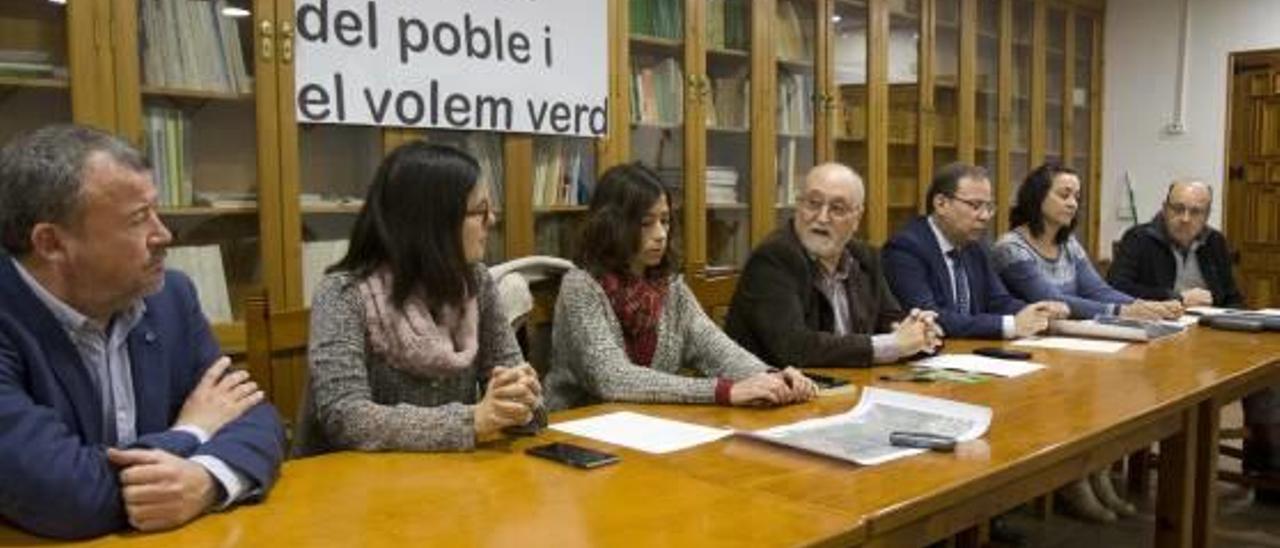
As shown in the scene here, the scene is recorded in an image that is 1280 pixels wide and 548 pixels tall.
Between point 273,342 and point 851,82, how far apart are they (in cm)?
276

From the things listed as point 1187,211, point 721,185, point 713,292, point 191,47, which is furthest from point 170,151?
point 1187,211

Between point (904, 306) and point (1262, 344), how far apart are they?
0.94 m

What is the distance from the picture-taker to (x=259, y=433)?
1470mm

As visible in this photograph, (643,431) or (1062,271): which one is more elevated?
(1062,271)

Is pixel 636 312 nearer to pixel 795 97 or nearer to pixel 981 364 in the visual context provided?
pixel 981 364

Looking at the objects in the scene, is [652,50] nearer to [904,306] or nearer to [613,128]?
[613,128]

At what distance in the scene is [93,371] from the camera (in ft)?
4.63

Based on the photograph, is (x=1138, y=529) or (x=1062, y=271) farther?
(x=1062, y=271)

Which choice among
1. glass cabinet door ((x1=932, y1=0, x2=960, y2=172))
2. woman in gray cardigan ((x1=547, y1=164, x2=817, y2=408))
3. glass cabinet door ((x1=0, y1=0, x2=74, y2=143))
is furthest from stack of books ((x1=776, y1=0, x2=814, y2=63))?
glass cabinet door ((x1=0, y1=0, x2=74, y2=143))

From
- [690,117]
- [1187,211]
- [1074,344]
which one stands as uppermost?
[690,117]

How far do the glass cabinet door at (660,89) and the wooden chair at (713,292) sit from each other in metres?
0.17

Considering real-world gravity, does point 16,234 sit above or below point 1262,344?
above

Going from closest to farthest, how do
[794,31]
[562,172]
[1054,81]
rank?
1. [562,172]
2. [794,31]
3. [1054,81]

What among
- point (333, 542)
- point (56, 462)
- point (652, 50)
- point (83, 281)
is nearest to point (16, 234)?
point (83, 281)
